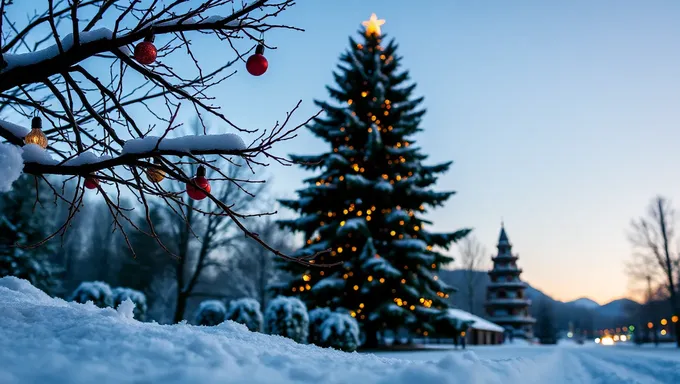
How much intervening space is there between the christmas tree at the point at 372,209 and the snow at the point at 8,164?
42.6 feet

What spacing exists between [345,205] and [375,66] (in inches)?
251

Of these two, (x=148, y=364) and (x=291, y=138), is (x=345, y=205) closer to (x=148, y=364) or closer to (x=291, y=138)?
(x=291, y=138)

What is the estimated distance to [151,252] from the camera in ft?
91.7

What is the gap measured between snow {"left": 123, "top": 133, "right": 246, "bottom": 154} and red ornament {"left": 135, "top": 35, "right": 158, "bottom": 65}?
2.38 feet

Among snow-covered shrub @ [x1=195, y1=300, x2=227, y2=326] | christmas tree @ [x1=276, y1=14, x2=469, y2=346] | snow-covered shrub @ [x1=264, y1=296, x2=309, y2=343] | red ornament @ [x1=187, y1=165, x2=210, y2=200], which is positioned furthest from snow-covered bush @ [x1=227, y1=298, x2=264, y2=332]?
red ornament @ [x1=187, y1=165, x2=210, y2=200]

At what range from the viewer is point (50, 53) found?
336 centimetres

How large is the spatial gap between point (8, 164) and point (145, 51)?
1.12 m

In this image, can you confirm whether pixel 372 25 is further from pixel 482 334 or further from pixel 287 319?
pixel 482 334

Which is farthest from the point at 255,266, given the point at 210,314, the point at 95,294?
the point at 95,294

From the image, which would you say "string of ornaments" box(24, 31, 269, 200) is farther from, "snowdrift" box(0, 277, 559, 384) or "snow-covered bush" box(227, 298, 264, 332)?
"snow-covered bush" box(227, 298, 264, 332)

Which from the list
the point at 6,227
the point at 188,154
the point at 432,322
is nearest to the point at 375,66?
the point at 432,322

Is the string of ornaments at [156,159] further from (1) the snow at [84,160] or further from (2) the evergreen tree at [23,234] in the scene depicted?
(2) the evergreen tree at [23,234]

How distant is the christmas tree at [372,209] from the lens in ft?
52.3

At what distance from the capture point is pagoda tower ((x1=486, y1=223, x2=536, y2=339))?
46281 mm
